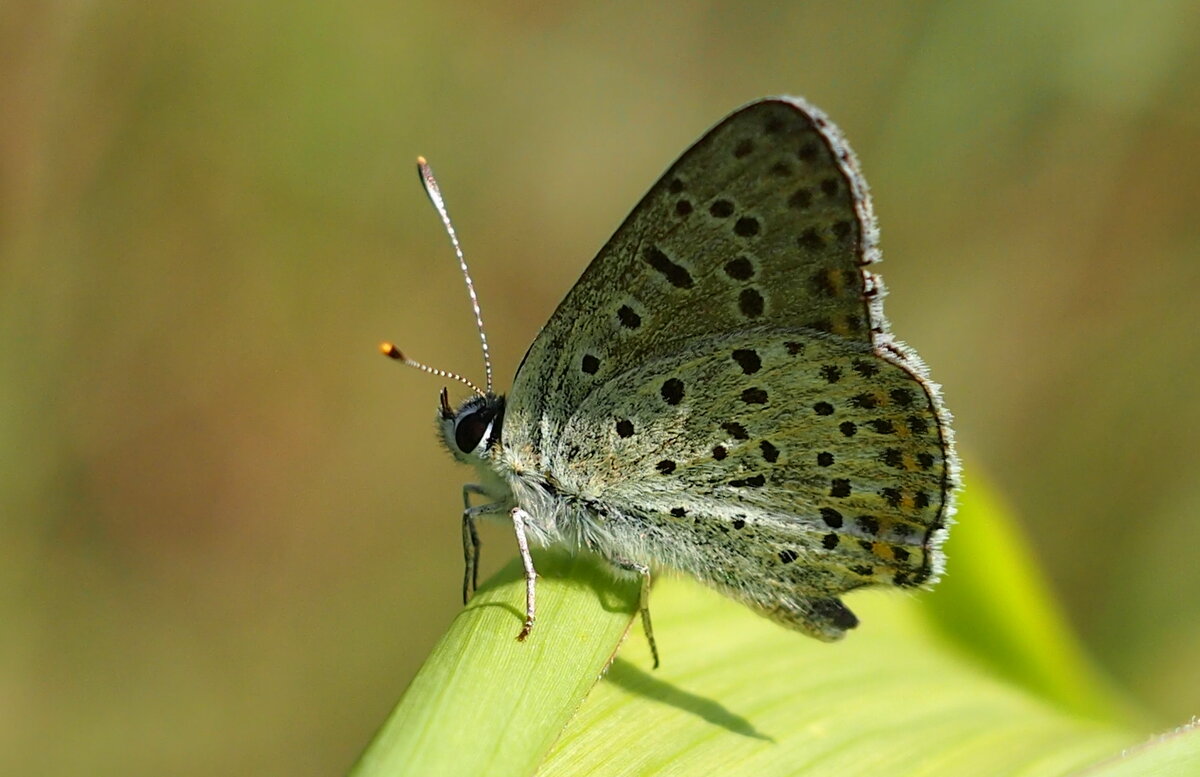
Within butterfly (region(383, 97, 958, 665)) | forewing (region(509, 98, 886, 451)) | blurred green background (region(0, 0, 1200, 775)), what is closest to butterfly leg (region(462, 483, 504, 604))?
butterfly (region(383, 97, 958, 665))

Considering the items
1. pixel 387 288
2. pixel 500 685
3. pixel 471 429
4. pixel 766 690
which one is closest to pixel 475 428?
pixel 471 429

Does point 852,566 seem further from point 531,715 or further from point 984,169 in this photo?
point 984,169

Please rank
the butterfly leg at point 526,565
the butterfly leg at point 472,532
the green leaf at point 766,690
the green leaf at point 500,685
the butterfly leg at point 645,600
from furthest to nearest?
1. the butterfly leg at point 472,532
2. the butterfly leg at point 645,600
3. the butterfly leg at point 526,565
4. the green leaf at point 766,690
5. the green leaf at point 500,685

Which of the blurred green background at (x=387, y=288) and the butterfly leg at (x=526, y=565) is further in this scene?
the blurred green background at (x=387, y=288)

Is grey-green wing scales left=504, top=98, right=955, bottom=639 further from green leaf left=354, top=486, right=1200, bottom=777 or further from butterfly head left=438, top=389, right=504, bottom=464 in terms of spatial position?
green leaf left=354, top=486, right=1200, bottom=777

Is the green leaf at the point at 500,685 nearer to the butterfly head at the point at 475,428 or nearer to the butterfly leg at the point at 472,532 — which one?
the butterfly leg at the point at 472,532

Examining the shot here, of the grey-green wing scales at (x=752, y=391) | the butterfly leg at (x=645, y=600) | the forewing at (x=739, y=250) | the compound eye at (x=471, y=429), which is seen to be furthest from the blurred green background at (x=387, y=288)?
the compound eye at (x=471, y=429)

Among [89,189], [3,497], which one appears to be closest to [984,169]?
[89,189]

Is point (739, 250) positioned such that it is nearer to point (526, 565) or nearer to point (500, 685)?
point (526, 565)
